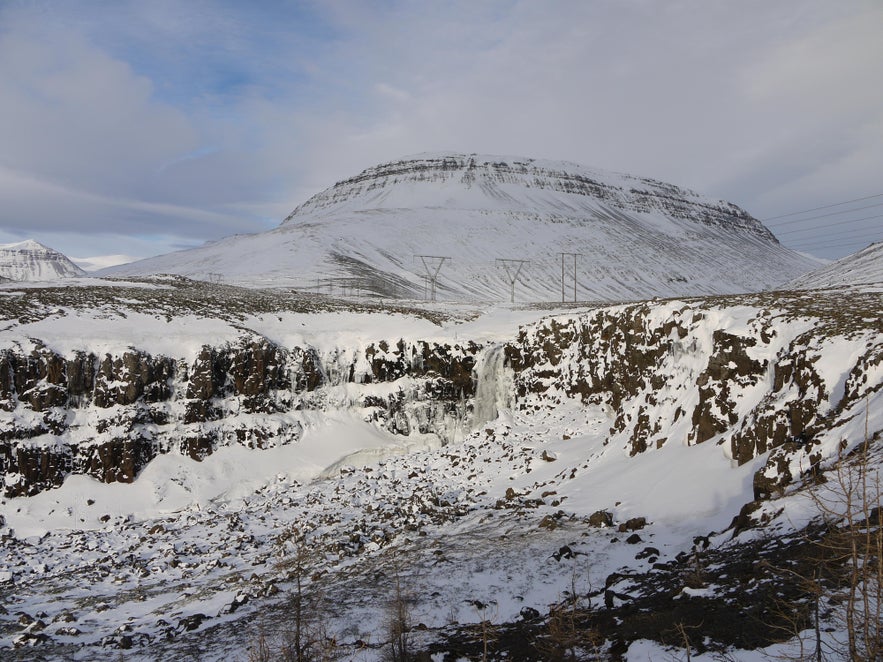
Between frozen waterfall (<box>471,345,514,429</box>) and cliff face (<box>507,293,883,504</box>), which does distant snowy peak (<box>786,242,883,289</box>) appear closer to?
cliff face (<box>507,293,883,504</box>)

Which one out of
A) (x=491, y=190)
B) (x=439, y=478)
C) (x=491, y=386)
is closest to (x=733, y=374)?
(x=439, y=478)

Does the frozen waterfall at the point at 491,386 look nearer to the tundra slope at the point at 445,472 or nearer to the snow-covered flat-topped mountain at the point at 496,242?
the tundra slope at the point at 445,472

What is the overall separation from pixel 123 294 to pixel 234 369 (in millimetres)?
12324

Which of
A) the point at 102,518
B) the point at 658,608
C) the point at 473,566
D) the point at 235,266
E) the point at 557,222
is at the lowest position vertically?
the point at 102,518

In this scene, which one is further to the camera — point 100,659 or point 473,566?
point 473,566

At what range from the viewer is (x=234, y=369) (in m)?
24.7

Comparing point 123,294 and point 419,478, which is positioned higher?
point 123,294

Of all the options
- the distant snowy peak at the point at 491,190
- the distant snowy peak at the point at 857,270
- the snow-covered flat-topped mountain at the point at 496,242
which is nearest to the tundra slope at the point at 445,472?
the distant snowy peak at the point at 857,270

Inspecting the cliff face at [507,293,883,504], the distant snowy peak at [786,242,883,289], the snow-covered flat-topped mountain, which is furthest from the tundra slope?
the snow-covered flat-topped mountain

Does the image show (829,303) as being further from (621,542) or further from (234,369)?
(234,369)

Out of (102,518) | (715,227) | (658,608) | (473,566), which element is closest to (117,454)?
(102,518)

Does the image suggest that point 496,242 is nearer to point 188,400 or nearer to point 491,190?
point 491,190

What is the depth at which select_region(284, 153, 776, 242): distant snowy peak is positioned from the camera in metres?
161

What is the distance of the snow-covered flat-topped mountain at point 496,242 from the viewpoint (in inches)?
3482
